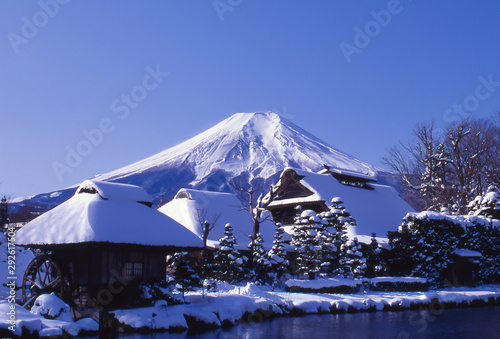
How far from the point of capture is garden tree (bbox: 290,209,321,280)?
26.5m

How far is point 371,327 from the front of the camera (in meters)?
16.4

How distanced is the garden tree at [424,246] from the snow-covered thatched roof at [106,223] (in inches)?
639

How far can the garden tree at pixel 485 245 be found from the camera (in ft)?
105

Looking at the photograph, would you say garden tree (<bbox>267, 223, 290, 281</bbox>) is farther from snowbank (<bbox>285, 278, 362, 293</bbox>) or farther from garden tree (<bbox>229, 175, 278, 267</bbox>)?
snowbank (<bbox>285, 278, 362, 293</bbox>)

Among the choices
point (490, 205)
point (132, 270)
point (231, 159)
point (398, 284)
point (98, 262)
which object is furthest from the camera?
point (231, 159)

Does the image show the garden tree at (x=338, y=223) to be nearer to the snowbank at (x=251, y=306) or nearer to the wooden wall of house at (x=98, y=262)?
the snowbank at (x=251, y=306)

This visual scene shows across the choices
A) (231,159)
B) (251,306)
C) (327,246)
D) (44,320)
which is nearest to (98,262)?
(44,320)

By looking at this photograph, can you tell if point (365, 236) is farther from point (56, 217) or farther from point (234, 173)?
point (234, 173)

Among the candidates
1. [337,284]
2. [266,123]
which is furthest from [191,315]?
[266,123]

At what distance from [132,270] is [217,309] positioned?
3610mm

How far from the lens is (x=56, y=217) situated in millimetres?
18547

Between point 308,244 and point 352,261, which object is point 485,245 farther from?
point 308,244

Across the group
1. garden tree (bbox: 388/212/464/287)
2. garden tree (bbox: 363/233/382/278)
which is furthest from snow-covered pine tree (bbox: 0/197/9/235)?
garden tree (bbox: 388/212/464/287)

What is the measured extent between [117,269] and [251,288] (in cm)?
590
